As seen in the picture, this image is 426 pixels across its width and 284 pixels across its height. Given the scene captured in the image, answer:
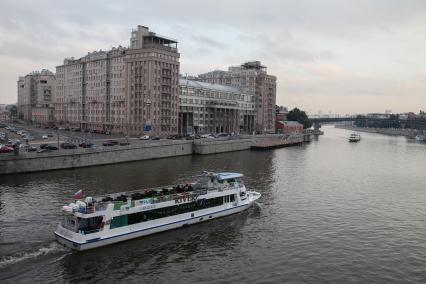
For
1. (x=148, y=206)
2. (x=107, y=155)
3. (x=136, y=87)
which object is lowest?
(x=148, y=206)

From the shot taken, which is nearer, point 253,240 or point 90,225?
point 90,225

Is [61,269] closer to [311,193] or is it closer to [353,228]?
[353,228]

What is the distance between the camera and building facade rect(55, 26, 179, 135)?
137125 millimetres

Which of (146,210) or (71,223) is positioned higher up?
(146,210)

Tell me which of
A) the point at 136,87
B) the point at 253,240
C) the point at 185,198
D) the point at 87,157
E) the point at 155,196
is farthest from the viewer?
the point at 136,87

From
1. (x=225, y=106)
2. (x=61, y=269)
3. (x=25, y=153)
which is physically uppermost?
(x=225, y=106)

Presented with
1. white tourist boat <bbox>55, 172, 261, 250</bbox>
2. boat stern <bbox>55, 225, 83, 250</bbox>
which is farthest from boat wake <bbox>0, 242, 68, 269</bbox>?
white tourist boat <bbox>55, 172, 261, 250</bbox>

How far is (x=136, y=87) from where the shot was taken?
459 feet

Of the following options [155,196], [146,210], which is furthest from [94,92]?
[146,210]

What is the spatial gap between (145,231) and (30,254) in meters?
11.2

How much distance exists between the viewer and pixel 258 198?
57.6 metres

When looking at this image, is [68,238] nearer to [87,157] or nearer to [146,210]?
[146,210]

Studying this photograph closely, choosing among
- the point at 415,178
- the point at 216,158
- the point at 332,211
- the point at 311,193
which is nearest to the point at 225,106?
the point at 216,158

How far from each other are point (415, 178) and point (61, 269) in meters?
74.1
